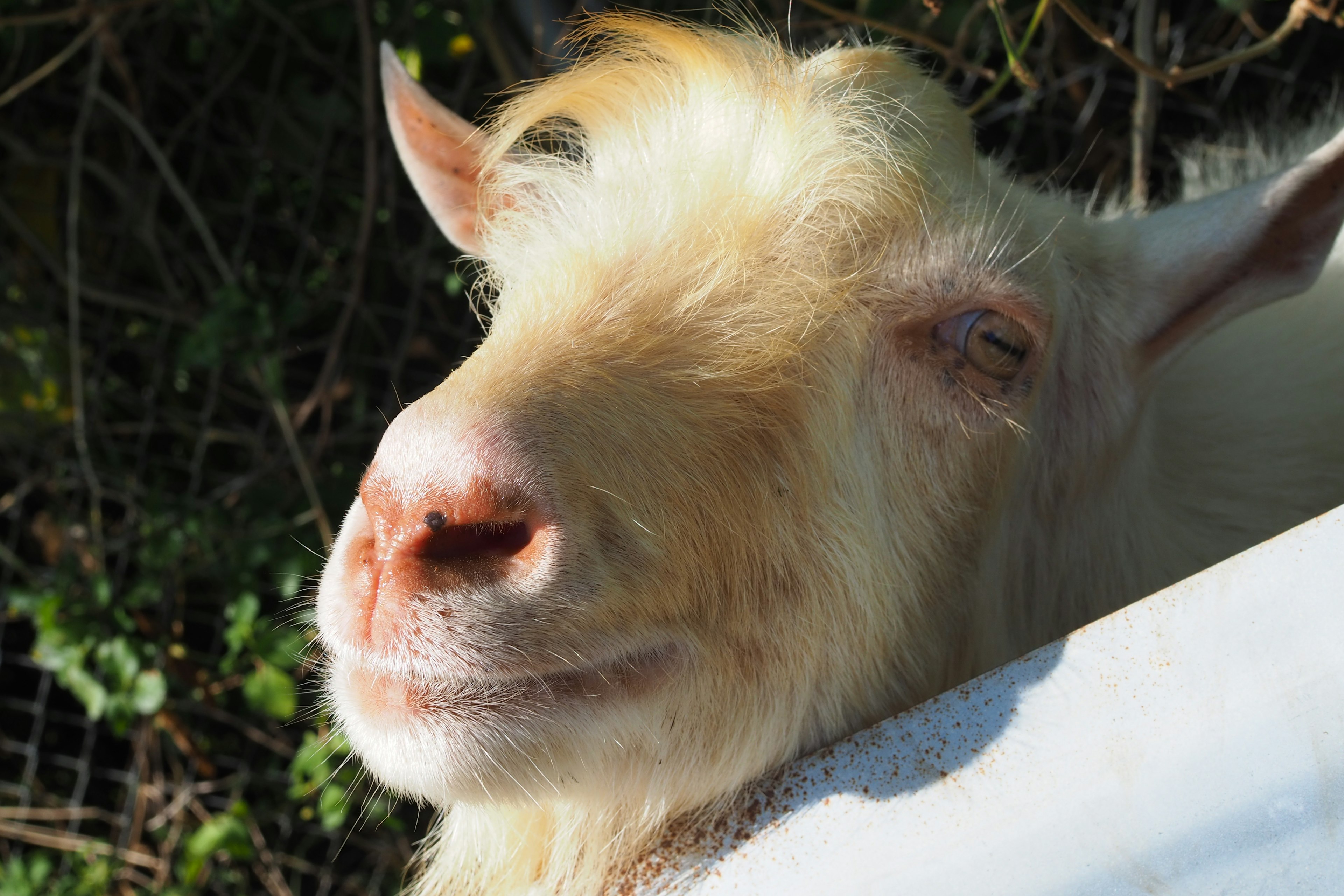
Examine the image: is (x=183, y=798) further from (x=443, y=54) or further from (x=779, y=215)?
(x=779, y=215)

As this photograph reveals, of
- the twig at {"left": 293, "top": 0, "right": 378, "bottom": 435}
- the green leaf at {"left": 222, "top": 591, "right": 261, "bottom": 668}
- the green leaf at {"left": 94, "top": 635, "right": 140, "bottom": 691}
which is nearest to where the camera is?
the twig at {"left": 293, "top": 0, "right": 378, "bottom": 435}

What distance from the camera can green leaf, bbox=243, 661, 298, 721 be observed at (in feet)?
13.0

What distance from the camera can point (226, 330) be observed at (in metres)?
3.88

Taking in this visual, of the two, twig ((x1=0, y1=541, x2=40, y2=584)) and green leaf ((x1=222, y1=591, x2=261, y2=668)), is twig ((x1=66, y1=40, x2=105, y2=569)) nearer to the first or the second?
twig ((x1=0, y1=541, x2=40, y2=584))

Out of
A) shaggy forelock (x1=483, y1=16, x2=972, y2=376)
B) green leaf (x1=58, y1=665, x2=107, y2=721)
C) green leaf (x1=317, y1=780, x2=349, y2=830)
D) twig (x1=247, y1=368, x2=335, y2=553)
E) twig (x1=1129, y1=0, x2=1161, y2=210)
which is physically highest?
shaggy forelock (x1=483, y1=16, x2=972, y2=376)

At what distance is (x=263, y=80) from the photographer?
4.48 metres

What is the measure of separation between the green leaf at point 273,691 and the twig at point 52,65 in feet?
7.77

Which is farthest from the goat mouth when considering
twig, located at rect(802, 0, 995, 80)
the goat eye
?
twig, located at rect(802, 0, 995, 80)

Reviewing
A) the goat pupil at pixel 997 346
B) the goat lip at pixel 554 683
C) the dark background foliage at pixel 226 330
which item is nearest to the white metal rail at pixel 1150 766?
the goat lip at pixel 554 683

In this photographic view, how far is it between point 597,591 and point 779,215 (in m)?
0.79

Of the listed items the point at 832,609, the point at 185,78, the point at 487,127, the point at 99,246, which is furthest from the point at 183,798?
the point at 832,609

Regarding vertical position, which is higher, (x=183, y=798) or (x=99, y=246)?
(x=99, y=246)

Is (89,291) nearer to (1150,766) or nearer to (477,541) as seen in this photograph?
(477,541)

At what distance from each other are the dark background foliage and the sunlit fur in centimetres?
183
